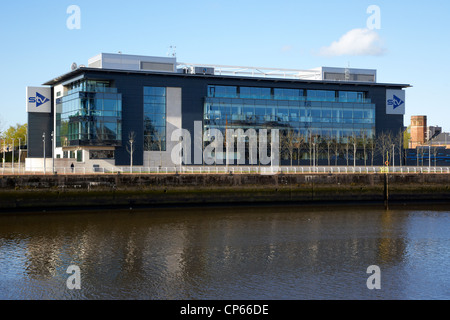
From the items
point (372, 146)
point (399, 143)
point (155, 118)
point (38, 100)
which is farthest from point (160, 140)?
point (399, 143)

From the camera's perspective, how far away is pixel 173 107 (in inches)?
3332

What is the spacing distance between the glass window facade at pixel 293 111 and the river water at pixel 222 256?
34.4m

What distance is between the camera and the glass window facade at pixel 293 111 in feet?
287

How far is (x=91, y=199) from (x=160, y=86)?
30150 mm

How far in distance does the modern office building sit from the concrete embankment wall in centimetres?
1618

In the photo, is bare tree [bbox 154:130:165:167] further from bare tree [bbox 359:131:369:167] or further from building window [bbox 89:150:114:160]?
bare tree [bbox 359:131:369:167]

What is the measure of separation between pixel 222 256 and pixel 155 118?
2000 inches

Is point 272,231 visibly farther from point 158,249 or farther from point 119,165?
point 119,165

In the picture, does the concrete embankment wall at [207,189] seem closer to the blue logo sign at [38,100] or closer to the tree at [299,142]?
the tree at [299,142]

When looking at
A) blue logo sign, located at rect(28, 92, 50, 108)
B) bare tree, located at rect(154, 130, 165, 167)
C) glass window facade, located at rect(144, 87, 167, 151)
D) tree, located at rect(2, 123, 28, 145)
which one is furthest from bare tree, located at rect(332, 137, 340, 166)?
tree, located at rect(2, 123, 28, 145)

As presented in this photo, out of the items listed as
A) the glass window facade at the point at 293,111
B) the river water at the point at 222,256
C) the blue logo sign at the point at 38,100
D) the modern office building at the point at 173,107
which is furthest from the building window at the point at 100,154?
the river water at the point at 222,256

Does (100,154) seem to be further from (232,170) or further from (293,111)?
(293,111)

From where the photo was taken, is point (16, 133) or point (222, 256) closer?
point (222, 256)

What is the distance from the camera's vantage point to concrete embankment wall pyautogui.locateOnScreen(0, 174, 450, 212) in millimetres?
57094
